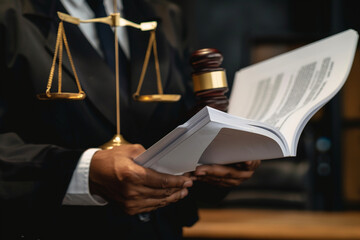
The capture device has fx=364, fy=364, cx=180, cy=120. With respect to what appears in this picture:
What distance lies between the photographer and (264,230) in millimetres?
1513

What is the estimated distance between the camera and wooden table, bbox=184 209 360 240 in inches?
58.5

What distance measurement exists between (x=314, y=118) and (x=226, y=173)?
2.49m

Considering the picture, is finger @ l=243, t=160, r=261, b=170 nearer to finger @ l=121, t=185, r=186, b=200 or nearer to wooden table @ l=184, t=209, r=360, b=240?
finger @ l=121, t=185, r=186, b=200

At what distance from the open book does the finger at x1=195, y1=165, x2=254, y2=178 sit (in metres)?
0.02

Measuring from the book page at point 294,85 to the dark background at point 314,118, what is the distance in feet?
4.87

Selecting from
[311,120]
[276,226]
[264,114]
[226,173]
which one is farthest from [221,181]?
[311,120]

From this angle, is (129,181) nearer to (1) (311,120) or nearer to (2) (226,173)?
(2) (226,173)

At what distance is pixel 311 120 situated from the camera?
2.92 meters

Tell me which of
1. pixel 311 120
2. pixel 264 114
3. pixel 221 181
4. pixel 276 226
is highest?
pixel 264 114

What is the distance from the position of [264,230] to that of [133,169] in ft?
3.77

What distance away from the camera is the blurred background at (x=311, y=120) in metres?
2.21

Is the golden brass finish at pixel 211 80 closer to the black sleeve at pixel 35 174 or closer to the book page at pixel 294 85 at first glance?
the book page at pixel 294 85

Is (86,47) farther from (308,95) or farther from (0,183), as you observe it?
(308,95)

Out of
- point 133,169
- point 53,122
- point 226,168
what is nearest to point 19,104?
point 53,122
